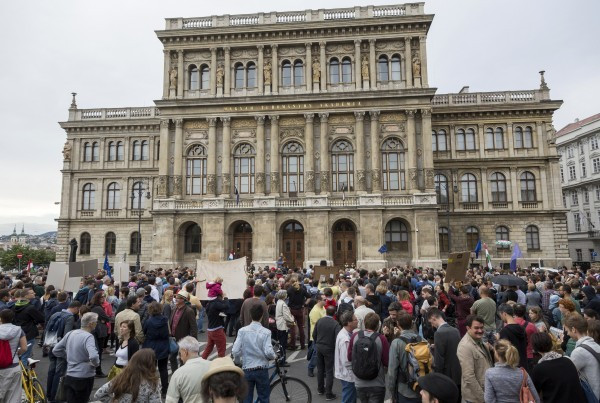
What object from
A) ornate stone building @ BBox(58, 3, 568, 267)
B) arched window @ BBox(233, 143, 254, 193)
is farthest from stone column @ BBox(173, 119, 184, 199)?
arched window @ BBox(233, 143, 254, 193)

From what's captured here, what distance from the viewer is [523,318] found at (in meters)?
8.19

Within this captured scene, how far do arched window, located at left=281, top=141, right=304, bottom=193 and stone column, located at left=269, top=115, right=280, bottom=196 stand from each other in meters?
0.94

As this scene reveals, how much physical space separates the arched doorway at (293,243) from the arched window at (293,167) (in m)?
3.34

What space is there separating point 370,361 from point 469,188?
1537 inches

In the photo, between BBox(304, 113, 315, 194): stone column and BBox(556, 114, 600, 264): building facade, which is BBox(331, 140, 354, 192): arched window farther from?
BBox(556, 114, 600, 264): building facade

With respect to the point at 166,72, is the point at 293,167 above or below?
below

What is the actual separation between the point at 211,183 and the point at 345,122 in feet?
44.4

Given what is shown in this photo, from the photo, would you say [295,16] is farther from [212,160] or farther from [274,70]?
[212,160]

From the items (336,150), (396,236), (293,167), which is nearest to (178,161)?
(293,167)

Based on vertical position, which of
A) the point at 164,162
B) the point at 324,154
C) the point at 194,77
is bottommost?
the point at 164,162

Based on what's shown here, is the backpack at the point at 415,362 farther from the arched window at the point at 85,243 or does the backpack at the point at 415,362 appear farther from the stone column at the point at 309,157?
the arched window at the point at 85,243

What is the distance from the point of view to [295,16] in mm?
39719

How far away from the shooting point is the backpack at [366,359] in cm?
668

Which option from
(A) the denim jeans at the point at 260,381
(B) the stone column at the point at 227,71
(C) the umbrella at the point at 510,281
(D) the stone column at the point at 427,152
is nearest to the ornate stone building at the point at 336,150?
(D) the stone column at the point at 427,152
